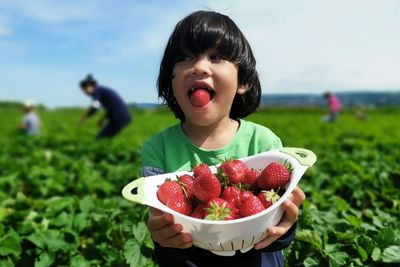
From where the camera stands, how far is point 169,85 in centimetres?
230

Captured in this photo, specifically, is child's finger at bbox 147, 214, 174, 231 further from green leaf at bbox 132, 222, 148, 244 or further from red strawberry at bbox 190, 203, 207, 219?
green leaf at bbox 132, 222, 148, 244

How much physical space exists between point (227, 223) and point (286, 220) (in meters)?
0.35

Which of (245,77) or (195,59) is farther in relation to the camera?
(245,77)

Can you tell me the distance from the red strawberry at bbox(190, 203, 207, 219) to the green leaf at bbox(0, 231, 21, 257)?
1619 millimetres

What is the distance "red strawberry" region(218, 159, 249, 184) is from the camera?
1.85 metres

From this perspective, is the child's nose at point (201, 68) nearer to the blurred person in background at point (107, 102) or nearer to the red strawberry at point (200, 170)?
the red strawberry at point (200, 170)

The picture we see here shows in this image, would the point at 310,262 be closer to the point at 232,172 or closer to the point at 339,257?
the point at 339,257

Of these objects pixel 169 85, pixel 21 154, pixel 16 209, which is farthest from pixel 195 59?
pixel 21 154

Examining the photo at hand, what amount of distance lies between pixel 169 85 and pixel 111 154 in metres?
6.05

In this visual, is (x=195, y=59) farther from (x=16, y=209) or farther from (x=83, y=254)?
(x=16, y=209)

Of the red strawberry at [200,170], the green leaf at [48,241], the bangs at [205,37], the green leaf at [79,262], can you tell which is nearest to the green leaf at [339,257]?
the red strawberry at [200,170]

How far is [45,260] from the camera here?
9.57 feet

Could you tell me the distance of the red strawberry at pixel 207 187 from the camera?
5.72ft

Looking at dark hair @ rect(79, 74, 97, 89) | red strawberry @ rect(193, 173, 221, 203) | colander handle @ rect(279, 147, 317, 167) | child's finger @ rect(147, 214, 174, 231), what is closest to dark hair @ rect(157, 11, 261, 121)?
colander handle @ rect(279, 147, 317, 167)
